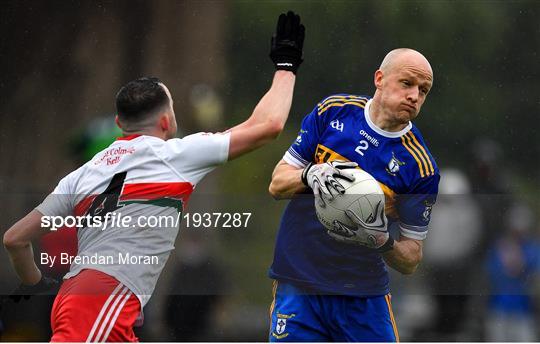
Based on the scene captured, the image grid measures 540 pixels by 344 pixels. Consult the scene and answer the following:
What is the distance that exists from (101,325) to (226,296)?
2286mm

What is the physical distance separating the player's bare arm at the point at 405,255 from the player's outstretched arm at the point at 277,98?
2.97 ft

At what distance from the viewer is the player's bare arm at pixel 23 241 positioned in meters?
4.44

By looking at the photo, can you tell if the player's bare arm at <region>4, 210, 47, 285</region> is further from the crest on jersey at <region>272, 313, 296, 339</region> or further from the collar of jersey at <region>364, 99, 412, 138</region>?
the collar of jersey at <region>364, 99, 412, 138</region>

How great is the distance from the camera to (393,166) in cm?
475

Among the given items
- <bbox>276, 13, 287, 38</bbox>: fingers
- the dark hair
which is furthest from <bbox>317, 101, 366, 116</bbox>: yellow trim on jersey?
the dark hair

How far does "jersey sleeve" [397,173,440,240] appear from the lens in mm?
4727

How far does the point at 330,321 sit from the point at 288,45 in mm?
1326

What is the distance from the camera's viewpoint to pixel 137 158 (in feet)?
14.6

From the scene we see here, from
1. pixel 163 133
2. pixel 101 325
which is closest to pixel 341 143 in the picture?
pixel 163 133

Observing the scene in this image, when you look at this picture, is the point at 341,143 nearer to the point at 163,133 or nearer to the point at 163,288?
the point at 163,133

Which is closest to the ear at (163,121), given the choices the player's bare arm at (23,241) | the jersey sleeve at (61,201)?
the jersey sleeve at (61,201)

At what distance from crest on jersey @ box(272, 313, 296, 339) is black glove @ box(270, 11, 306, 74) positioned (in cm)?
119

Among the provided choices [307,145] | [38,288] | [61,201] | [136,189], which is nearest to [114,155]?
[136,189]

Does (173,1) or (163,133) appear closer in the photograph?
(163,133)
